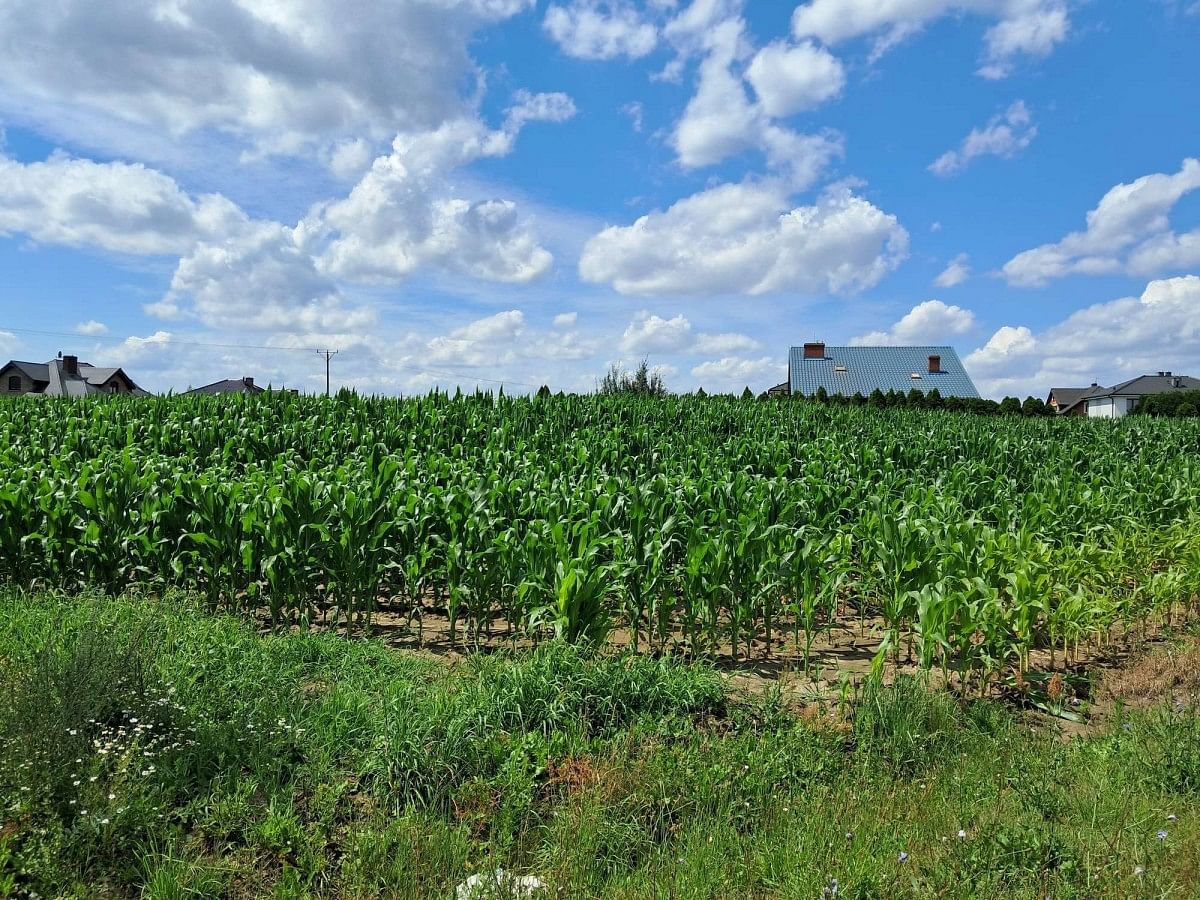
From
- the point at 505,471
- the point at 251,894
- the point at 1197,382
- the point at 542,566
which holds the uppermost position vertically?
the point at 1197,382

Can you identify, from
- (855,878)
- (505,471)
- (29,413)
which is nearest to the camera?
(855,878)

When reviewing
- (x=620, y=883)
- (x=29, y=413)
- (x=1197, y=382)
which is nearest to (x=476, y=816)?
(x=620, y=883)

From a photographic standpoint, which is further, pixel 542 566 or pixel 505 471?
pixel 505 471

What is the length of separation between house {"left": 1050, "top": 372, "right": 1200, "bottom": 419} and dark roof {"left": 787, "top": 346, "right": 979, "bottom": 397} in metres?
25.5

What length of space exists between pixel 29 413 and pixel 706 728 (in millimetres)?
20440

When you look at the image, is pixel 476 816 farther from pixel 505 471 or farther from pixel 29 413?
pixel 29 413

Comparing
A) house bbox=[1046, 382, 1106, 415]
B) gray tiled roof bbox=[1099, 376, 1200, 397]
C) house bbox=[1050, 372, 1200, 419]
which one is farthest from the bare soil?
house bbox=[1046, 382, 1106, 415]

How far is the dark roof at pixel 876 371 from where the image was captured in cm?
5753

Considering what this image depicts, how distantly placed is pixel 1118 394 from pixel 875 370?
36.7 m

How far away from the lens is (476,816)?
3.79m

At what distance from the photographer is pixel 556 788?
4125 mm

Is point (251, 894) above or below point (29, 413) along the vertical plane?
below

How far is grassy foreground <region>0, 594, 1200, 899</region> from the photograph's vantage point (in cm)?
337

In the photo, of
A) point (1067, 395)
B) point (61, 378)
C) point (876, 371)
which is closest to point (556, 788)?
point (876, 371)
